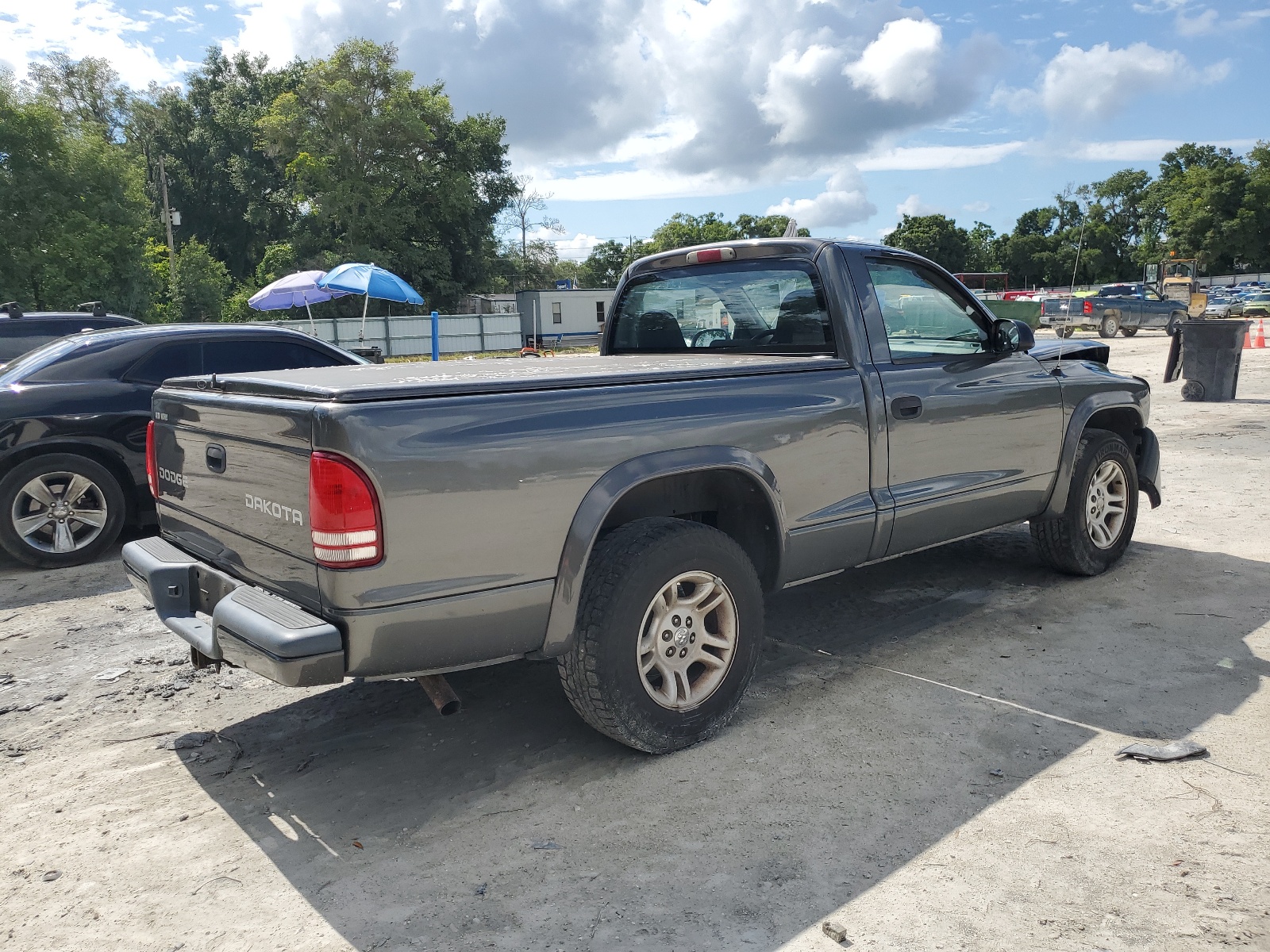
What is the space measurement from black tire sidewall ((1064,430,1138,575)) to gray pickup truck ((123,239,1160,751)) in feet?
1.12

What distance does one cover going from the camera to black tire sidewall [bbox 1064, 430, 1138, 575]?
17.1ft

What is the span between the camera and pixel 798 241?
4254mm

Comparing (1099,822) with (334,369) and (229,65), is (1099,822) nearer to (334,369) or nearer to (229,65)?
(334,369)

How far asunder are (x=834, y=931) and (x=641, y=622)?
3.72ft

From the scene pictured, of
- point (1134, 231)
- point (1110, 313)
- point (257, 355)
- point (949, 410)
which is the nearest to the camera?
point (949, 410)

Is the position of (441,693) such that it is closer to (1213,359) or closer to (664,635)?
(664,635)

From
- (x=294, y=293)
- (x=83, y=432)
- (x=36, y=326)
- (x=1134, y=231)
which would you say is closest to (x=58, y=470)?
(x=83, y=432)

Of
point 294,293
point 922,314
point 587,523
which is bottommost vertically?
point 587,523

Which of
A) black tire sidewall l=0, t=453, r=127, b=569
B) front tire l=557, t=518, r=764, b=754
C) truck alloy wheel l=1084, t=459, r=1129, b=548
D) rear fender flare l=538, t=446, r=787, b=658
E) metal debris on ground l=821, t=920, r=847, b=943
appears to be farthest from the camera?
black tire sidewall l=0, t=453, r=127, b=569

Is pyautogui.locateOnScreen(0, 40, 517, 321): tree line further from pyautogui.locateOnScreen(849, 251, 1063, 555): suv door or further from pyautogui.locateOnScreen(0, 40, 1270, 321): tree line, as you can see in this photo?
pyautogui.locateOnScreen(849, 251, 1063, 555): suv door

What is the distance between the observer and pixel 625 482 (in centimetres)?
314

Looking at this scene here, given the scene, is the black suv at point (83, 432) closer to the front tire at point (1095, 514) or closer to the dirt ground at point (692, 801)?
the dirt ground at point (692, 801)

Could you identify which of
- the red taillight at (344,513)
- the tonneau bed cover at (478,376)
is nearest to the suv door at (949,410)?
the tonneau bed cover at (478,376)

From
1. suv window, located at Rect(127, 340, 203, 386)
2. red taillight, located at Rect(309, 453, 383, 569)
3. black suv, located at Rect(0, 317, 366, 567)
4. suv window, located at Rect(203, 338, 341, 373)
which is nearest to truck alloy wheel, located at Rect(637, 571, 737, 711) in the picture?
red taillight, located at Rect(309, 453, 383, 569)
